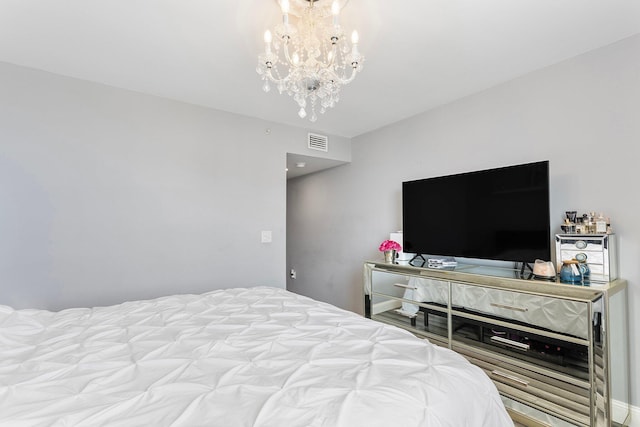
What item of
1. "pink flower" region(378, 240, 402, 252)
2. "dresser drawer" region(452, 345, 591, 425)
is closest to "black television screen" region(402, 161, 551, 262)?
"pink flower" region(378, 240, 402, 252)

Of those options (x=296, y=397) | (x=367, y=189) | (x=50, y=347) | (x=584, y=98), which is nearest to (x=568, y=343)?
(x=584, y=98)

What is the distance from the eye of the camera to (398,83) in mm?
2322

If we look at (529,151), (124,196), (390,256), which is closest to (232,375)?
(124,196)

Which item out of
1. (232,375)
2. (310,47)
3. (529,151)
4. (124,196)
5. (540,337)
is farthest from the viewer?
(124,196)

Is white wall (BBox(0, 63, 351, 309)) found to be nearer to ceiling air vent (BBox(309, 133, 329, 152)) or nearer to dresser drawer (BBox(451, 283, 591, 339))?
ceiling air vent (BBox(309, 133, 329, 152))

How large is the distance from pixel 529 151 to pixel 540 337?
1.30m

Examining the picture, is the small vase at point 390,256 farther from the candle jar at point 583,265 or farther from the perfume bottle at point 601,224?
the perfume bottle at point 601,224

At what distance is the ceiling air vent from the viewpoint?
11.1 feet

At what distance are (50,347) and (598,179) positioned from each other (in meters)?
3.01

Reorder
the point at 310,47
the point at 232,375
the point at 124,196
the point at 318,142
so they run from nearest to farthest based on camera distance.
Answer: the point at 232,375 → the point at 310,47 → the point at 124,196 → the point at 318,142

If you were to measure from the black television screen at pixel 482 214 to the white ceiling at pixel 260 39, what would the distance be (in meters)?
0.77

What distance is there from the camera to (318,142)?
3441 millimetres

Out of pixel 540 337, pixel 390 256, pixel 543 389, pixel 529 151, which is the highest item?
pixel 529 151

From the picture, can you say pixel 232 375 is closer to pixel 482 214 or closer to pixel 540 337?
pixel 540 337
